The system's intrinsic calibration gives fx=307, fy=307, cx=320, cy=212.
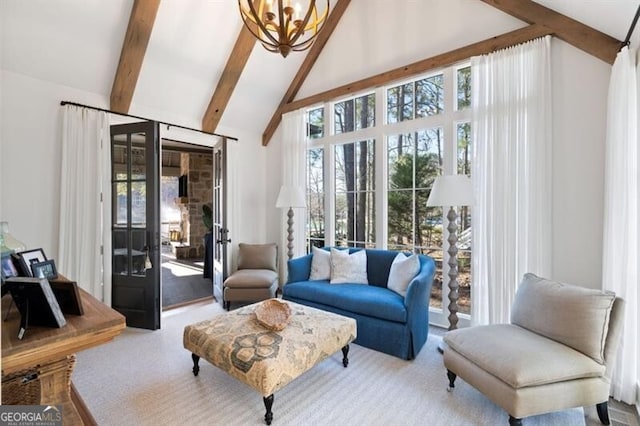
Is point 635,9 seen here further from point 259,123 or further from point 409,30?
point 259,123

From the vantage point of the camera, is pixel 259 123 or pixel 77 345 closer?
pixel 77 345

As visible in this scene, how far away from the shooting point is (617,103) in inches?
85.1

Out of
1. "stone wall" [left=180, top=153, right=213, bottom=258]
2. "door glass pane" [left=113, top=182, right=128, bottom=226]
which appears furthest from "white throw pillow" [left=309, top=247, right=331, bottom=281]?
"stone wall" [left=180, top=153, right=213, bottom=258]

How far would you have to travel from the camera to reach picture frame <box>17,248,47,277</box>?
1.92 m

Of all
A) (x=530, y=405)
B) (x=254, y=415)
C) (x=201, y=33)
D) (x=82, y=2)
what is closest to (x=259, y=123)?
(x=201, y=33)

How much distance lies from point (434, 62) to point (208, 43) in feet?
8.73

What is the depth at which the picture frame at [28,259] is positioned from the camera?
1.92 meters

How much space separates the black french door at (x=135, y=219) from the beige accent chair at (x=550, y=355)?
325 centimetres

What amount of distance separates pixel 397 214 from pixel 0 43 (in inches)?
171

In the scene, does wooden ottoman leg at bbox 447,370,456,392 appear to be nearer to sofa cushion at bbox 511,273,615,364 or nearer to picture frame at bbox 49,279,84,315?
sofa cushion at bbox 511,273,615,364

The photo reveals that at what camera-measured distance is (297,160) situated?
4738 millimetres

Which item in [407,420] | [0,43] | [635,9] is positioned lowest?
[407,420]

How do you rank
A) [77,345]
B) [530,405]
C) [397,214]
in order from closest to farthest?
[77,345], [530,405], [397,214]

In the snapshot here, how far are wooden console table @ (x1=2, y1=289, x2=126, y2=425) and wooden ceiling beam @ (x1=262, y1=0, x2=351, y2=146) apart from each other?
401 cm
